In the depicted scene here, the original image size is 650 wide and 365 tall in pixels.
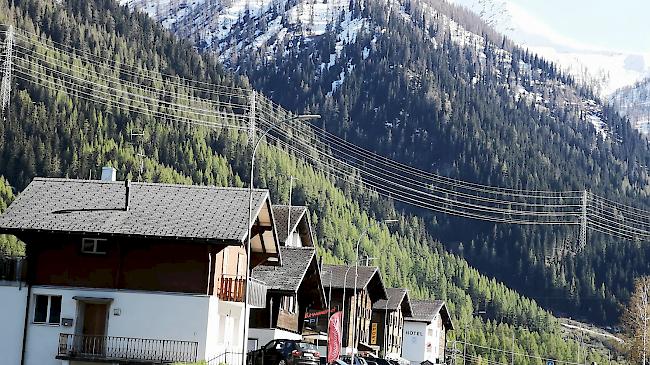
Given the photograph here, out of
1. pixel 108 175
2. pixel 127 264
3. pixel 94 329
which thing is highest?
pixel 108 175

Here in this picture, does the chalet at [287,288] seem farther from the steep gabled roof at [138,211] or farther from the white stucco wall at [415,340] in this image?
the white stucco wall at [415,340]

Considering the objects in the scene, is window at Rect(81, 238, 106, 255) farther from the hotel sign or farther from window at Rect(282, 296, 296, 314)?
the hotel sign

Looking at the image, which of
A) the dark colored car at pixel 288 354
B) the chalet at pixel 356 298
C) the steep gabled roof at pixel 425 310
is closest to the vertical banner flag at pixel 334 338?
the dark colored car at pixel 288 354

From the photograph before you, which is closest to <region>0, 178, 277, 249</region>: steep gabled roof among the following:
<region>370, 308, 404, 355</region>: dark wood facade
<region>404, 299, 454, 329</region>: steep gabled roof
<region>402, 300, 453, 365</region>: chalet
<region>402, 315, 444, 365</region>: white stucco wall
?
<region>370, 308, 404, 355</region>: dark wood facade

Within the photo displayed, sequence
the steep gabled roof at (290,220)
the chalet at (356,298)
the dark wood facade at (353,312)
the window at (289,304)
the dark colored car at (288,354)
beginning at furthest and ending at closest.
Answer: the dark wood facade at (353,312) → the chalet at (356,298) → the steep gabled roof at (290,220) → the window at (289,304) → the dark colored car at (288,354)

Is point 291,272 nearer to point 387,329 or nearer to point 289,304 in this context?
point 289,304

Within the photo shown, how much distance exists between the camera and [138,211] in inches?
2164

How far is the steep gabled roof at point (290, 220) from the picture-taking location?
76.1m

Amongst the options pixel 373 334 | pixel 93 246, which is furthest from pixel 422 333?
pixel 93 246

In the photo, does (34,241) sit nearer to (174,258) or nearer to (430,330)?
(174,258)

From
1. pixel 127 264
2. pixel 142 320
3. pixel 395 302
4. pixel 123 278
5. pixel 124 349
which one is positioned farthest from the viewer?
pixel 395 302

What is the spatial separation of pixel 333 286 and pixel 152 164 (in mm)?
102245

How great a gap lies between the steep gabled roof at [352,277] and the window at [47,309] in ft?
124

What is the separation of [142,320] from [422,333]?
3445 inches
